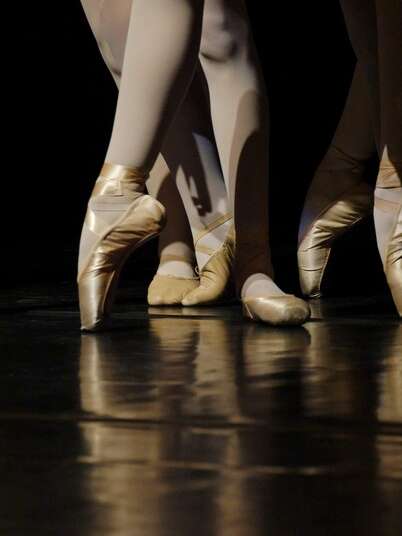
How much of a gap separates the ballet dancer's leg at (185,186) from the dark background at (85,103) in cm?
160

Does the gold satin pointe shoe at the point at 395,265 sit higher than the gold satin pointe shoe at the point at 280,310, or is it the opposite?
the gold satin pointe shoe at the point at 395,265

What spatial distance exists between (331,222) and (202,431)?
50.9 inches

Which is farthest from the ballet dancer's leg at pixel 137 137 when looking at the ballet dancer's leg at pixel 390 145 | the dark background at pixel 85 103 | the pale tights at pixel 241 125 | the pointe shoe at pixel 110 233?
the dark background at pixel 85 103

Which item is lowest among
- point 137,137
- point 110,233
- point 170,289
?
point 170,289

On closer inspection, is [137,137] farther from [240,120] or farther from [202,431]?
[202,431]

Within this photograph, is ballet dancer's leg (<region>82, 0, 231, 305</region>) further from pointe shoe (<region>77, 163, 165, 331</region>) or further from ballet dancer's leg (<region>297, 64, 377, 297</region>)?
pointe shoe (<region>77, 163, 165, 331</region>)

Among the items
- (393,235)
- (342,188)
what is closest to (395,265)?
(393,235)

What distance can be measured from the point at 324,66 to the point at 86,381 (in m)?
3.12

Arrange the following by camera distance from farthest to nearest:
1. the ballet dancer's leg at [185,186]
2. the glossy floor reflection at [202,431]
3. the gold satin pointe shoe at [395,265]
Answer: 1. the ballet dancer's leg at [185,186]
2. the gold satin pointe shoe at [395,265]
3. the glossy floor reflection at [202,431]

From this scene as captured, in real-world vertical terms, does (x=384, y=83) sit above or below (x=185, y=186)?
above

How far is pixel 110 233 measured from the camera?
1725mm

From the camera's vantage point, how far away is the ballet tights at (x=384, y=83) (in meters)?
1.89

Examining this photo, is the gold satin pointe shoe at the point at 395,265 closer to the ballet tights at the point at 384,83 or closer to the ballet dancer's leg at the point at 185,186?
the ballet tights at the point at 384,83

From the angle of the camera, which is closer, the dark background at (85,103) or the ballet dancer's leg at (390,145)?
the ballet dancer's leg at (390,145)
